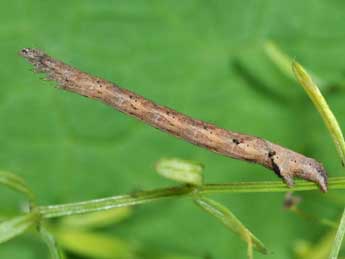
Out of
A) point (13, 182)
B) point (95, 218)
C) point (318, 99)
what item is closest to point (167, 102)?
point (95, 218)

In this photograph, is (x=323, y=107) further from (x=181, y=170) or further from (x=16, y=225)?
(x=16, y=225)

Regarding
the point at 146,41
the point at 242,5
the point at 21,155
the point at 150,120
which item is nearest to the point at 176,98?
the point at 146,41

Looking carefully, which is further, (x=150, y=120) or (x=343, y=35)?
(x=343, y=35)

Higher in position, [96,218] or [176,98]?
[176,98]

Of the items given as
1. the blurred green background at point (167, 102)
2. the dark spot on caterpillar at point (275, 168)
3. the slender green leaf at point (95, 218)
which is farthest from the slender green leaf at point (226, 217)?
the blurred green background at point (167, 102)

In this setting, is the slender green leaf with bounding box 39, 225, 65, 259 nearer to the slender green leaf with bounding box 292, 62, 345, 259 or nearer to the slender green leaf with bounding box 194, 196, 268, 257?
the slender green leaf with bounding box 194, 196, 268, 257

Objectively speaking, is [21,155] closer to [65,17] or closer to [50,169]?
[50,169]

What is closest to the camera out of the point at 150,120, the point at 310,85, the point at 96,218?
the point at 310,85
